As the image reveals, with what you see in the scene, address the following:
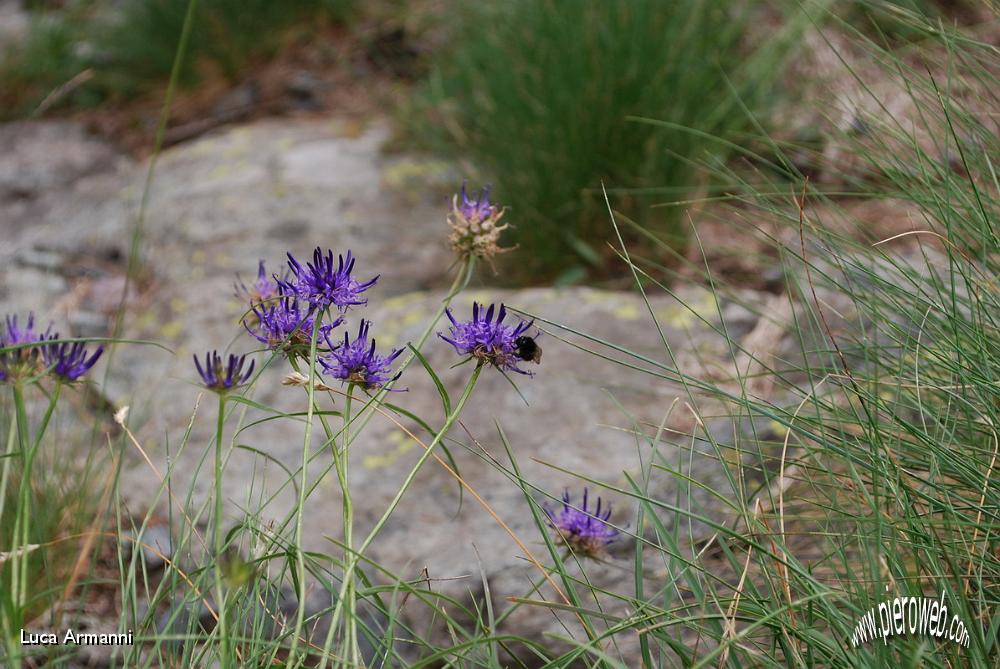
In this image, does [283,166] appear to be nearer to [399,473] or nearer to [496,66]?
[496,66]

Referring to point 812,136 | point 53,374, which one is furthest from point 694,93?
point 53,374

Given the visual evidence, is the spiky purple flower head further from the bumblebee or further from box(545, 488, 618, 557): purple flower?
box(545, 488, 618, 557): purple flower

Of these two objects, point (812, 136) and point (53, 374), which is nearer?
point (53, 374)

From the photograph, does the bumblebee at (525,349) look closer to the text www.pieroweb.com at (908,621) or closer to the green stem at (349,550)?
the green stem at (349,550)

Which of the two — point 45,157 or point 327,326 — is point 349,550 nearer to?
point 327,326

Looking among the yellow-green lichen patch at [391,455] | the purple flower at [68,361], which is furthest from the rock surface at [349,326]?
the purple flower at [68,361]
